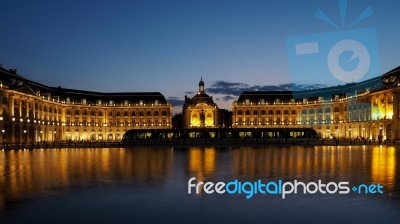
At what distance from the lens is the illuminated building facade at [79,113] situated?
11462 centimetres

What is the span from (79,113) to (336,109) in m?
93.2

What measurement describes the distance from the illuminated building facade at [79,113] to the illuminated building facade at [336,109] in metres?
35.4

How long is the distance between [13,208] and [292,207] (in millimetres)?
9471

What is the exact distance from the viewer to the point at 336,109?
155000 mm

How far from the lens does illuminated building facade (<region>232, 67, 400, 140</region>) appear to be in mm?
115750

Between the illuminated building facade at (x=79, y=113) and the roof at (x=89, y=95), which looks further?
the roof at (x=89, y=95)

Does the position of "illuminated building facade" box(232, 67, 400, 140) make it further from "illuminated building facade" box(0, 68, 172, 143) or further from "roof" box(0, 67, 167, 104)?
"illuminated building facade" box(0, 68, 172, 143)

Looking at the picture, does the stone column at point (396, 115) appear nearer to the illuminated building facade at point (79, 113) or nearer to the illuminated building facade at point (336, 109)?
the illuminated building facade at point (336, 109)

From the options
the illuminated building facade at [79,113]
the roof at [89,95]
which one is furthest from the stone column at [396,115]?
the roof at [89,95]

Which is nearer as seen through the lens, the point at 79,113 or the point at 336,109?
the point at 336,109

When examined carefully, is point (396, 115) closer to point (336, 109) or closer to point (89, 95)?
point (336, 109)

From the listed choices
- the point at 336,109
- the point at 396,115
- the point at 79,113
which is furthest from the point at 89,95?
the point at 396,115

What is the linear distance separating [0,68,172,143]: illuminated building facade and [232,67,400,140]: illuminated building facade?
116 ft

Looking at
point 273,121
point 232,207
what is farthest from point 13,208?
point 273,121
